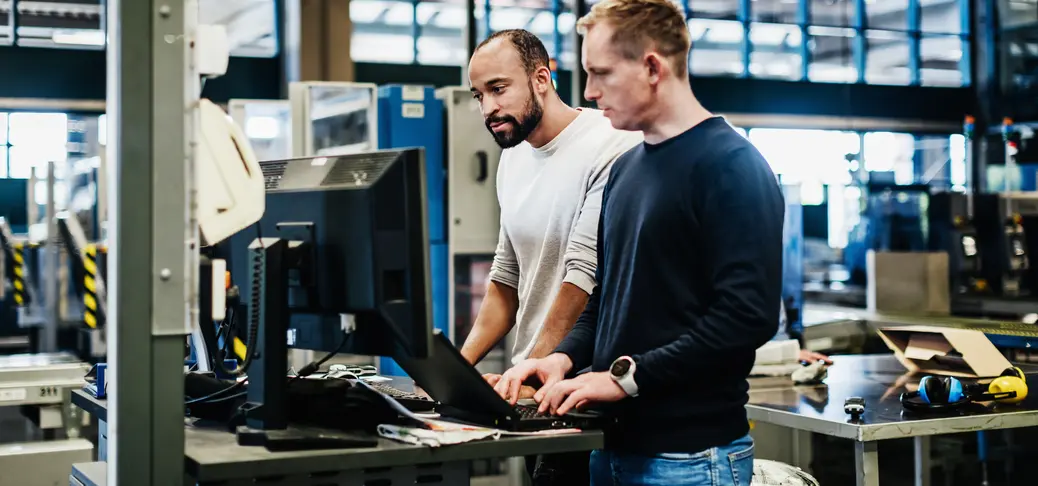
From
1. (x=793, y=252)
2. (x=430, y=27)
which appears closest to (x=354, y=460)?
(x=793, y=252)

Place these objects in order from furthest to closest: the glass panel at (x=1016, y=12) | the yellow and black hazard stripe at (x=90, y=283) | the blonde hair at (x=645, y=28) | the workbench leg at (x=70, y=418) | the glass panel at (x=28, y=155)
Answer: the glass panel at (x=1016, y=12) < the glass panel at (x=28, y=155) < the yellow and black hazard stripe at (x=90, y=283) < the workbench leg at (x=70, y=418) < the blonde hair at (x=645, y=28)

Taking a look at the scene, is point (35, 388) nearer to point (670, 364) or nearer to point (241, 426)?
point (241, 426)

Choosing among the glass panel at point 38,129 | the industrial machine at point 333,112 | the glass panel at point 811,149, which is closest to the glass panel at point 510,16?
the glass panel at point 811,149

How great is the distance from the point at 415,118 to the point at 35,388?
7.57 ft

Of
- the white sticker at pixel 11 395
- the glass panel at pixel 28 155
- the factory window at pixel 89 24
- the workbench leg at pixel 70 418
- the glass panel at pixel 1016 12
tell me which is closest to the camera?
the white sticker at pixel 11 395

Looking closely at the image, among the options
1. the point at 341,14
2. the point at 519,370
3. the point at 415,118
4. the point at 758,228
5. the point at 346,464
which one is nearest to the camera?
the point at 346,464

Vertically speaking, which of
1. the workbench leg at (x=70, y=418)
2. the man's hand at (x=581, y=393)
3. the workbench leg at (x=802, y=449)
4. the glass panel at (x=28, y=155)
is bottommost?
the workbench leg at (x=802, y=449)

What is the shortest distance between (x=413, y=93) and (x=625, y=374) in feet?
13.1

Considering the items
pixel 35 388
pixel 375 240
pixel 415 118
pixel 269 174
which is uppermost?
pixel 415 118

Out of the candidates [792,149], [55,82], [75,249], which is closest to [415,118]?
[75,249]

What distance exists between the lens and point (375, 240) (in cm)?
168

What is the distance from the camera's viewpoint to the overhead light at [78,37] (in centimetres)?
996

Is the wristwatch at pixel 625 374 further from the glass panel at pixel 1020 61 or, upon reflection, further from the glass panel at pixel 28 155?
the glass panel at pixel 1020 61

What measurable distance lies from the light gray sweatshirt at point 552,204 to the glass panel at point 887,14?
37.7 feet
